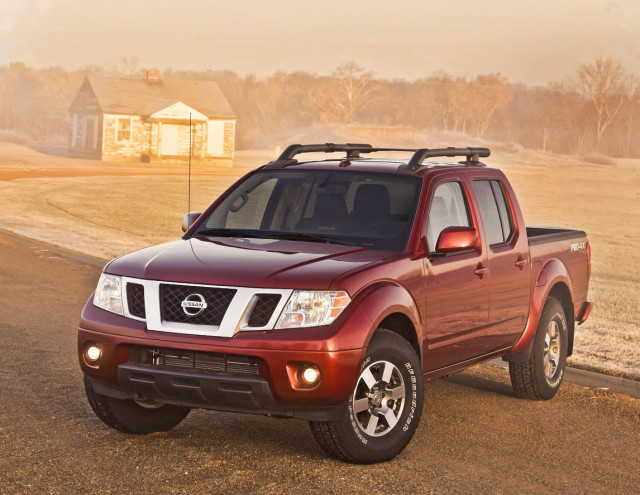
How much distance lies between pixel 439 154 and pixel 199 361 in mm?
2713

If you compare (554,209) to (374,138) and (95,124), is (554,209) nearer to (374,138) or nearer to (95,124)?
(95,124)

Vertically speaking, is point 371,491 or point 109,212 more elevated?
point 371,491

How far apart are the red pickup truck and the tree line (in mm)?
134279

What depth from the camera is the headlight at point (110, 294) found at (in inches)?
255

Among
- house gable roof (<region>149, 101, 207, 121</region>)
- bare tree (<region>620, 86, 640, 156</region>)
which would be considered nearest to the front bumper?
house gable roof (<region>149, 101, 207, 121</region>)

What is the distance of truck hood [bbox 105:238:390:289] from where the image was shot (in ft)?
20.0

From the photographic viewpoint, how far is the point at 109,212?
3609 cm

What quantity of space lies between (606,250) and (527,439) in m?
24.7

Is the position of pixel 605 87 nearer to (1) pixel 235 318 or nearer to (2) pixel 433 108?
(2) pixel 433 108

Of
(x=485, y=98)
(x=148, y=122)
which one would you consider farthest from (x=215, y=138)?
(x=485, y=98)

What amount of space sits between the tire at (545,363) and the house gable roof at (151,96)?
7199 cm

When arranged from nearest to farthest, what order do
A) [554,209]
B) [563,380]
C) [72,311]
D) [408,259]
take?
1. [408,259]
2. [563,380]
3. [72,311]
4. [554,209]

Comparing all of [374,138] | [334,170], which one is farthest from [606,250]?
[374,138]

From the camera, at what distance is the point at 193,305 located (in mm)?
6125
